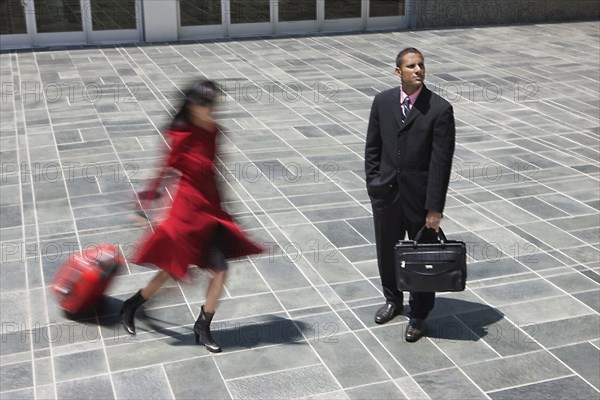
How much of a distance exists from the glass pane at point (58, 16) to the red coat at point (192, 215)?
36.4ft

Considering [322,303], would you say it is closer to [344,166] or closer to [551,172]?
[344,166]

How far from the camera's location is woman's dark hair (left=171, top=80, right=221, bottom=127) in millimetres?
4844

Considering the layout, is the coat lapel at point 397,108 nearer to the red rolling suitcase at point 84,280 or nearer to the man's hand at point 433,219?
the man's hand at point 433,219

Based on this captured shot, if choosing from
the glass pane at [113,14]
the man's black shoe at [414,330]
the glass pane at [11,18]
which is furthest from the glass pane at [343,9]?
the man's black shoe at [414,330]

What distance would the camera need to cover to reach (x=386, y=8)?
17156 millimetres

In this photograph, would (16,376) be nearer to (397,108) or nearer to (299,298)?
(299,298)

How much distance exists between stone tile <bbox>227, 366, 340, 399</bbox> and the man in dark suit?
711 millimetres

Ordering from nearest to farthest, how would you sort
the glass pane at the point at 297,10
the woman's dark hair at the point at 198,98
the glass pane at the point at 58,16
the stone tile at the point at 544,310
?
the woman's dark hair at the point at 198,98
the stone tile at the point at 544,310
the glass pane at the point at 58,16
the glass pane at the point at 297,10

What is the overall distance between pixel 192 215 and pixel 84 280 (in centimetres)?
107

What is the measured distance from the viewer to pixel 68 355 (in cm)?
518

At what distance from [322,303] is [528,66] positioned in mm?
9126

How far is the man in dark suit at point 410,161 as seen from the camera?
4.99 metres

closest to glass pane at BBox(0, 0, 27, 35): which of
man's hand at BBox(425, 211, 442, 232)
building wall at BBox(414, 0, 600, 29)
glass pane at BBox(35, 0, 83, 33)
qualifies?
glass pane at BBox(35, 0, 83, 33)

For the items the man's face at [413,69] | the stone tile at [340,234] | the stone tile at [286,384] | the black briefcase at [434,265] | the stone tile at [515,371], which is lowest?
the stone tile at [515,371]
